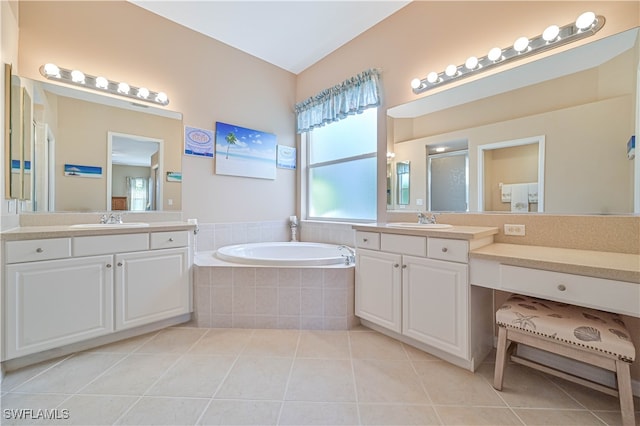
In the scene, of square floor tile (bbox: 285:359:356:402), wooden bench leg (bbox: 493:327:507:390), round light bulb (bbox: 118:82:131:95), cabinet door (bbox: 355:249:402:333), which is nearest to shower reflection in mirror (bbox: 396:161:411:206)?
cabinet door (bbox: 355:249:402:333)

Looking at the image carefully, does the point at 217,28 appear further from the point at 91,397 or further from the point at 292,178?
the point at 91,397

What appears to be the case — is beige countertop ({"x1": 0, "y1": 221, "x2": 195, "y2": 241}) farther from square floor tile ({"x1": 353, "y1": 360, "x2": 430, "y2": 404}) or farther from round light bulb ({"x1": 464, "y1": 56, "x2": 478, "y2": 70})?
round light bulb ({"x1": 464, "y1": 56, "x2": 478, "y2": 70})

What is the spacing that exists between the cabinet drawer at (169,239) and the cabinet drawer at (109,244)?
0.05m

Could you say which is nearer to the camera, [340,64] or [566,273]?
[566,273]

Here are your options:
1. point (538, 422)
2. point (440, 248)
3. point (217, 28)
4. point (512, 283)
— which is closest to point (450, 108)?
point (440, 248)

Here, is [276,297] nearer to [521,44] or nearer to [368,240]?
[368,240]

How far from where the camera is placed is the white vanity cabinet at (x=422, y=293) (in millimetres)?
1562

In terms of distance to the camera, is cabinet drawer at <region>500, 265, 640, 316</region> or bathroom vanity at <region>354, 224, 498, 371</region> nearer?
cabinet drawer at <region>500, 265, 640, 316</region>

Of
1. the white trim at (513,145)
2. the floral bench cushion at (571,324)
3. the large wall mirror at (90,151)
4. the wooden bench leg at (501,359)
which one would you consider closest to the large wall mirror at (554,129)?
the white trim at (513,145)

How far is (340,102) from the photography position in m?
2.92

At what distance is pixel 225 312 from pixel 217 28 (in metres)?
2.79

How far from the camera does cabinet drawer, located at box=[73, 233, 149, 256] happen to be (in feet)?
5.68

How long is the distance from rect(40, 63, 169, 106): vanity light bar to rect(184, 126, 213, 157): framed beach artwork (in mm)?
339

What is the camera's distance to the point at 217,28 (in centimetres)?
268
